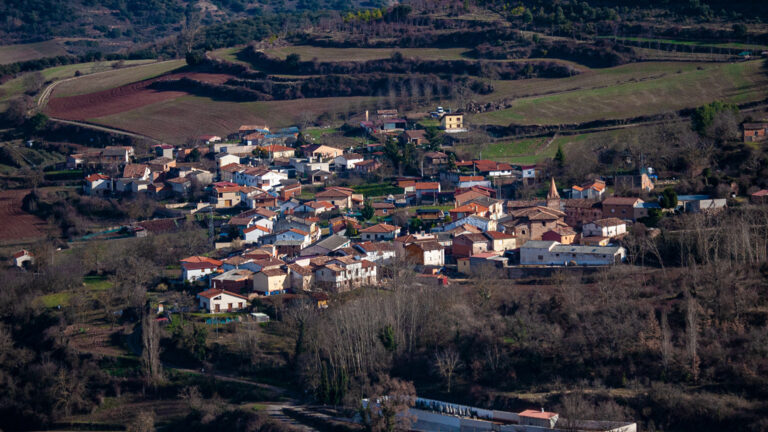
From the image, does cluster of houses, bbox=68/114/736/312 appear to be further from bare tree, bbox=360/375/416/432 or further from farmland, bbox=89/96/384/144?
bare tree, bbox=360/375/416/432

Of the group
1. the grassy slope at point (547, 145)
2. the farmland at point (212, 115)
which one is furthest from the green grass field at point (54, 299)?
the farmland at point (212, 115)

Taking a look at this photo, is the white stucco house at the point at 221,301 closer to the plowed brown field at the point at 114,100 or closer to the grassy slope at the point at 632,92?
the grassy slope at the point at 632,92

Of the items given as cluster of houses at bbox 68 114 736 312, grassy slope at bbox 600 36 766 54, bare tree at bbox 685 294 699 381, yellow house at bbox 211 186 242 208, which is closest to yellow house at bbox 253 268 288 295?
cluster of houses at bbox 68 114 736 312

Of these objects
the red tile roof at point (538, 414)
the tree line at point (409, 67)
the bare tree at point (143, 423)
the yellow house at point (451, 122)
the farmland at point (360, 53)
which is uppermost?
the farmland at point (360, 53)

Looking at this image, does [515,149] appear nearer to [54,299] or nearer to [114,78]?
[54,299]

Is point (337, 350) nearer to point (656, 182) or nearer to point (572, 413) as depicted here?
point (572, 413)
